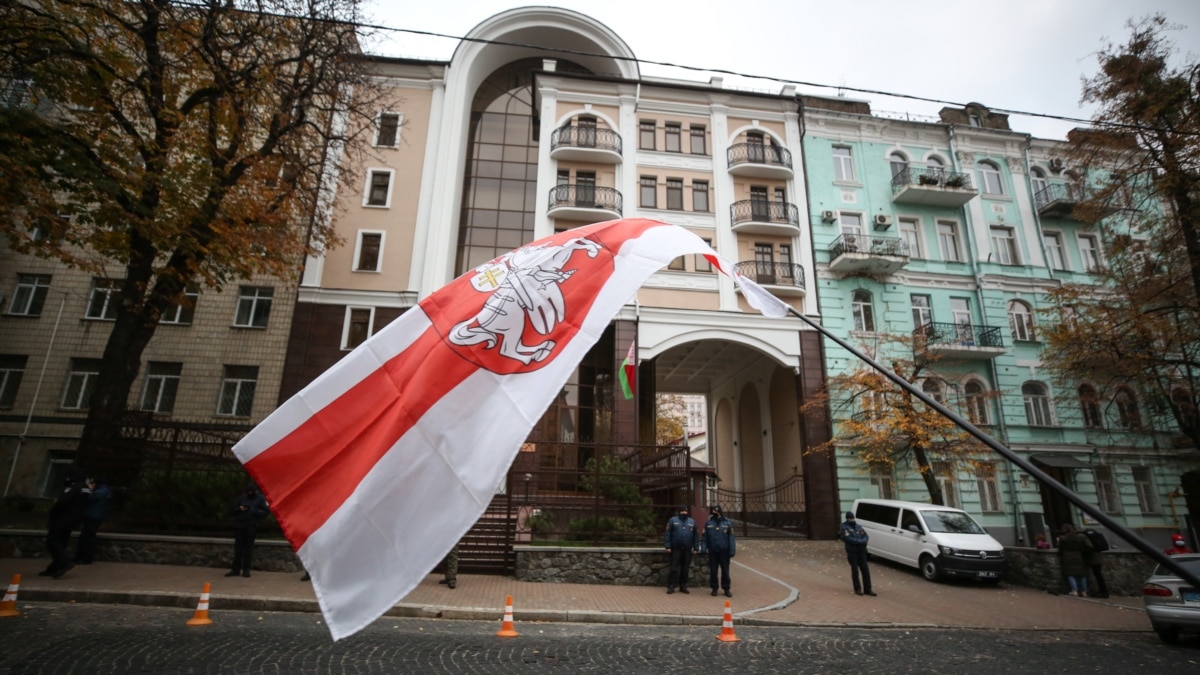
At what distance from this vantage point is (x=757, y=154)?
83.5 feet

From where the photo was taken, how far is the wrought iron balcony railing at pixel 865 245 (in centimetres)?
2364

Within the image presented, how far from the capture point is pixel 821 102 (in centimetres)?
2739

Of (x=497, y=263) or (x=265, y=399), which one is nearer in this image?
(x=497, y=263)

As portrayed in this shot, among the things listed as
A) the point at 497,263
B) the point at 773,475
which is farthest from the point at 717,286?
the point at 497,263

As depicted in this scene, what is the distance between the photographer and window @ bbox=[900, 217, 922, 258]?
25312 mm

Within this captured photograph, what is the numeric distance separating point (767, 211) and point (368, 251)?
17.1 meters

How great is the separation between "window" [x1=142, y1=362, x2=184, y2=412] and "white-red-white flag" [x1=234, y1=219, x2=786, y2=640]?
73.6 feet

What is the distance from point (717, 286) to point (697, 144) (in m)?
7.35

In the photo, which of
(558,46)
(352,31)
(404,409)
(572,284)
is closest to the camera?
(404,409)

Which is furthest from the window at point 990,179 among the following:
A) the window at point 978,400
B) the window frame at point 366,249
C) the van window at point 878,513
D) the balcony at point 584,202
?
the window frame at point 366,249

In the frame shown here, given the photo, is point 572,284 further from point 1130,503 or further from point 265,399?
point 1130,503

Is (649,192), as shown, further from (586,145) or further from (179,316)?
(179,316)

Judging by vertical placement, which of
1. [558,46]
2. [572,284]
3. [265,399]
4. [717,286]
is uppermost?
[558,46]

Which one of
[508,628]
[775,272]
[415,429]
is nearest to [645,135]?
[775,272]
